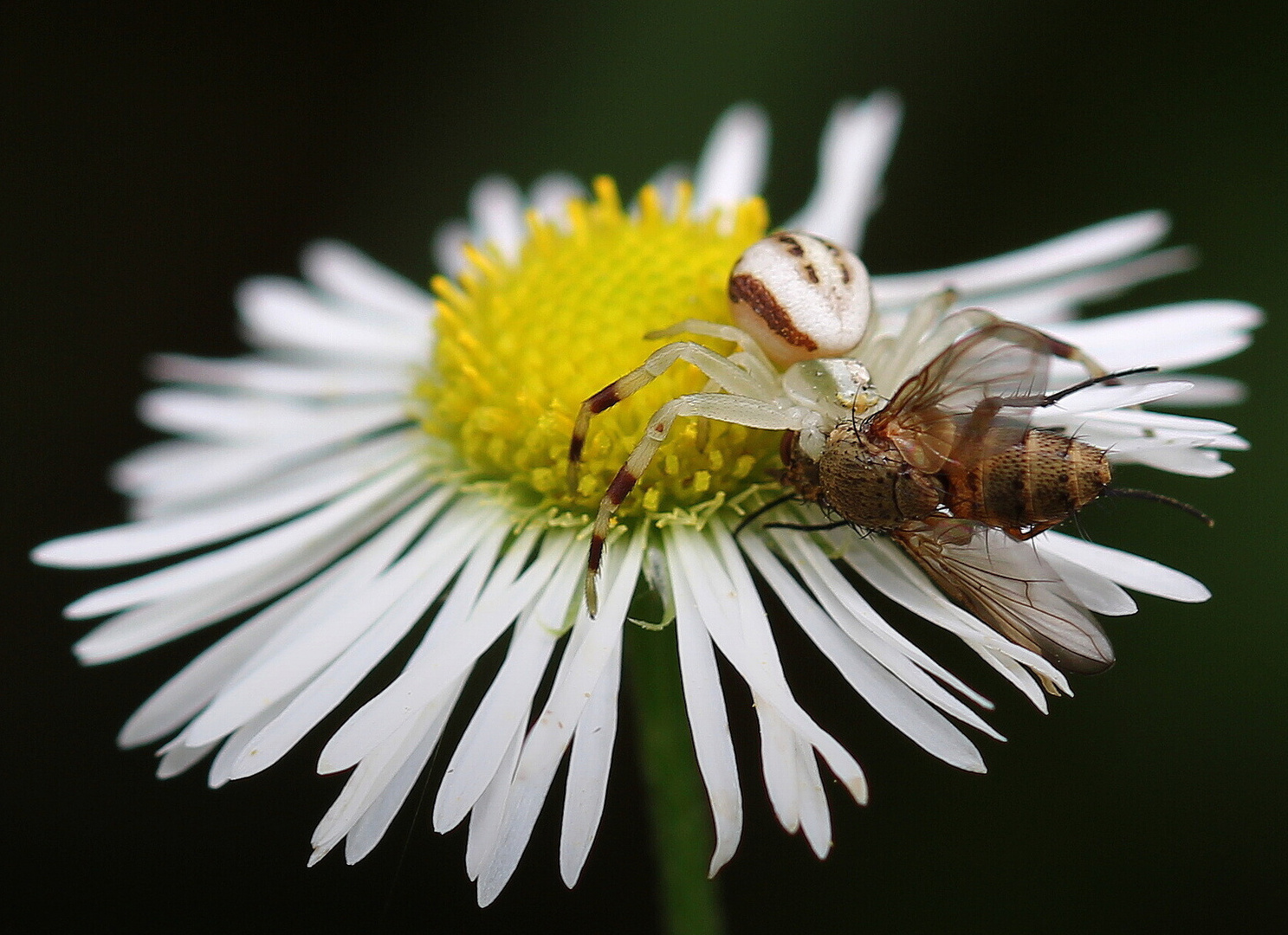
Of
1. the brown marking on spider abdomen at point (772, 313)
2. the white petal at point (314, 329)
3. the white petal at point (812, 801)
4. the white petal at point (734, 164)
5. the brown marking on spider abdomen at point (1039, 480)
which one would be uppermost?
the white petal at point (734, 164)

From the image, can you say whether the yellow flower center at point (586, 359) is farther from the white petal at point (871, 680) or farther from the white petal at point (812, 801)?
the white petal at point (812, 801)

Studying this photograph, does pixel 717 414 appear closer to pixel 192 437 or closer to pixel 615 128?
pixel 192 437

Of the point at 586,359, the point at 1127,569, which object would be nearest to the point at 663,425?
the point at 586,359

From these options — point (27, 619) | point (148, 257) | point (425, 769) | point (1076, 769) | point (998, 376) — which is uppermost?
point (148, 257)

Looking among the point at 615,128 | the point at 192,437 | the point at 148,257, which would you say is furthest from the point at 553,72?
the point at 192,437

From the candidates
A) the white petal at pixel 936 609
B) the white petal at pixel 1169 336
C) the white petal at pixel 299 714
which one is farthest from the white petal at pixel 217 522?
the white petal at pixel 1169 336

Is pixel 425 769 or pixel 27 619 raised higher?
pixel 27 619

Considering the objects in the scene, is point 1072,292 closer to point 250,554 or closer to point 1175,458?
point 1175,458
